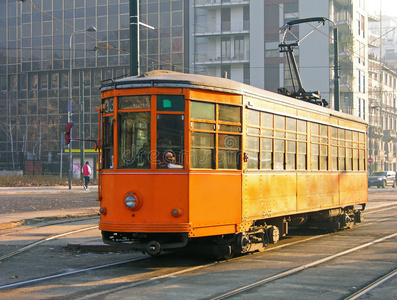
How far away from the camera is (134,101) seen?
8.65 meters

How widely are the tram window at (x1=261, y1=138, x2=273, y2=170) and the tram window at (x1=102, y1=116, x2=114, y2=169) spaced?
8.65 ft

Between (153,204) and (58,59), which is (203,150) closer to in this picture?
(153,204)

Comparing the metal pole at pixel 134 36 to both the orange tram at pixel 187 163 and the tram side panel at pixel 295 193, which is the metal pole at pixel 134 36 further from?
the tram side panel at pixel 295 193

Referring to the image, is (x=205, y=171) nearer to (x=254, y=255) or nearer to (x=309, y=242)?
(x=254, y=255)

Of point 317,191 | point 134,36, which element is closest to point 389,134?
point 317,191

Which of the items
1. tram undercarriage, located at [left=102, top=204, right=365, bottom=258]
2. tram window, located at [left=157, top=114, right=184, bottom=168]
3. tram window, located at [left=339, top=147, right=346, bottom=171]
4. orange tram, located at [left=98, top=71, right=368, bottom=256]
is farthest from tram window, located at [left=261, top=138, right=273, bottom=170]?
tram window, located at [left=339, top=147, right=346, bottom=171]

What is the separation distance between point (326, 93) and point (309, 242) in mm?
41555

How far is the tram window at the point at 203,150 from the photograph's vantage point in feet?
28.3

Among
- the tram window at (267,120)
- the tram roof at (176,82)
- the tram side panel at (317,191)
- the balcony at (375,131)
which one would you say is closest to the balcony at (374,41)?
the balcony at (375,131)

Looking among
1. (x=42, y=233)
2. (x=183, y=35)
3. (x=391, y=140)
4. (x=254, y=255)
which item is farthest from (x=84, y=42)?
(x=254, y=255)

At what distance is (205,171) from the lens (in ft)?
28.6

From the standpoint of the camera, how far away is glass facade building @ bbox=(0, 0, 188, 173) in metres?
56.0

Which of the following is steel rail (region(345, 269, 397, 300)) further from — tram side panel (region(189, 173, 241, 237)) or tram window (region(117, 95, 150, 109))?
tram window (region(117, 95, 150, 109))

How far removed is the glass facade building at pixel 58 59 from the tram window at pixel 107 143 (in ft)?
152
